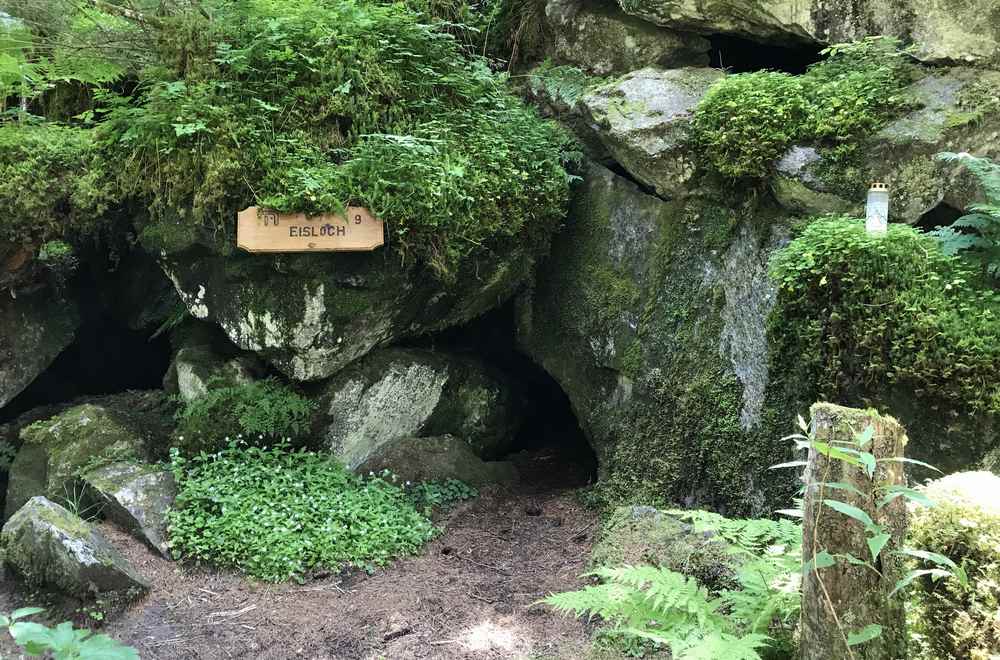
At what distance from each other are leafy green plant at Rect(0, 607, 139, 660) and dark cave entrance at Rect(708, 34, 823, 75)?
6841 millimetres

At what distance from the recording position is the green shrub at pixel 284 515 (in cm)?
528

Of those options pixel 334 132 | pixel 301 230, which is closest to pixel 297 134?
pixel 334 132

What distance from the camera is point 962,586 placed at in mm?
2602

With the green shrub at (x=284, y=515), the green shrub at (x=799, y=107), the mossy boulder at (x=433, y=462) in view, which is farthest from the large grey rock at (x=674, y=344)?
the green shrub at (x=284, y=515)

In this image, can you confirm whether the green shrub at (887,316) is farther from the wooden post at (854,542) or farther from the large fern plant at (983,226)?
the wooden post at (854,542)

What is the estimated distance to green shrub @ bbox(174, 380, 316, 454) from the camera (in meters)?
6.08

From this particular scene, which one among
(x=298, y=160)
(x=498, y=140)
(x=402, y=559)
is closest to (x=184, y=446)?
(x=402, y=559)

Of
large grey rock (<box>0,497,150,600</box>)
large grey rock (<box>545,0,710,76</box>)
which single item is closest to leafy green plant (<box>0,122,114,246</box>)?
large grey rock (<box>0,497,150,600</box>)

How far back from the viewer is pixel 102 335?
8.20 meters

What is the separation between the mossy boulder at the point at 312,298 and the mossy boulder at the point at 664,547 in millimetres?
2538

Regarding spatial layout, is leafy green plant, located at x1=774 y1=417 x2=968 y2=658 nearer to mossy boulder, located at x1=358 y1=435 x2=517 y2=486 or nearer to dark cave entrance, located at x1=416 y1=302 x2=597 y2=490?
mossy boulder, located at x1=358 y1=435 x2=517 y2=486

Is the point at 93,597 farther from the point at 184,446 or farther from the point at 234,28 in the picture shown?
the point at 234,28

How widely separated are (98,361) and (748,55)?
311 inches

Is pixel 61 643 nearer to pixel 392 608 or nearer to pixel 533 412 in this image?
pixel 392 608
